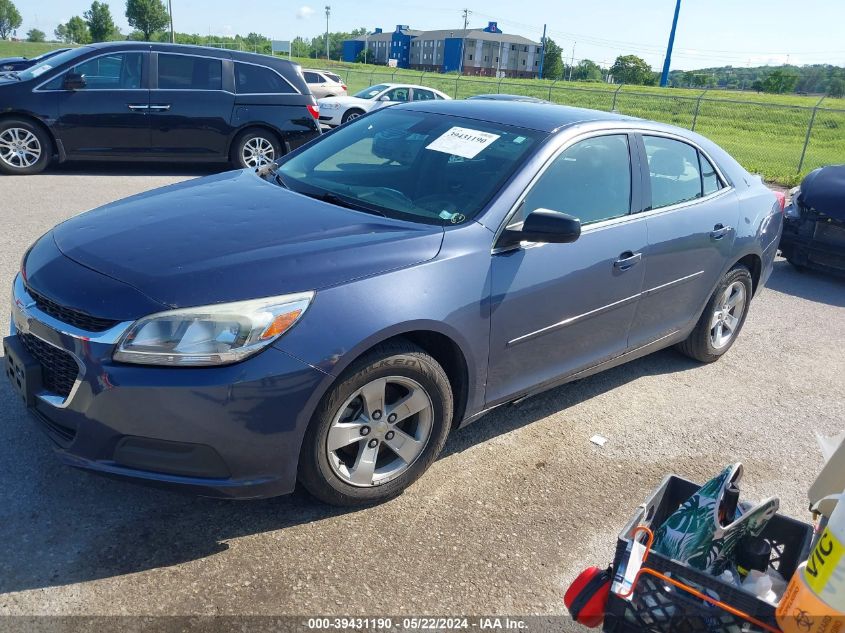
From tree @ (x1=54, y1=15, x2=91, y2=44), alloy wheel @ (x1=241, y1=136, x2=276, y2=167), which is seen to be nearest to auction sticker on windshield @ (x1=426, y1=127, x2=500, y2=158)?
alloy wheel @ (x1=241, y1=136, x2=276, y2=167)

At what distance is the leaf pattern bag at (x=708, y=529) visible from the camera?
232cm

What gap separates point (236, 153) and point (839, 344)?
8059mm

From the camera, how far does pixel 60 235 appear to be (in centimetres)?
324

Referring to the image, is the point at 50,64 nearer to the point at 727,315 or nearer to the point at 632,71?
the point at 727,315

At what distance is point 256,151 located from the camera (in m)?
10.7

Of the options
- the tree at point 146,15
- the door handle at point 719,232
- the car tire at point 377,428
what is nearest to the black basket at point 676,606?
the car tire at point 377,428

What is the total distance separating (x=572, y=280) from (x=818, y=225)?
5.35 metres

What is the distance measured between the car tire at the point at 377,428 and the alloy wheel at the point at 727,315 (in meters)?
2.59

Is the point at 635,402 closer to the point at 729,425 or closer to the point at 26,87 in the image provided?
the point at 729,425

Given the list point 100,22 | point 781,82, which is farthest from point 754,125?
point 100,22

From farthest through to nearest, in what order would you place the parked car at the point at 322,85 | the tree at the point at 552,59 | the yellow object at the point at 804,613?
1. the tree at the point at 552,59
2. the parked car at the point at 322,85
3. the yellow object at the point at 804,613

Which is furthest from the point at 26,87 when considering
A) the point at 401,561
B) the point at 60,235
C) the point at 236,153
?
the point at 401,561

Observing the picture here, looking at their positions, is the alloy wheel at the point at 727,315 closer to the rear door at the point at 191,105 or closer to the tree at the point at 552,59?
the rear door at the point at 191,105

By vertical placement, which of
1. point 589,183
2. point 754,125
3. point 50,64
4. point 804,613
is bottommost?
point 804,613
